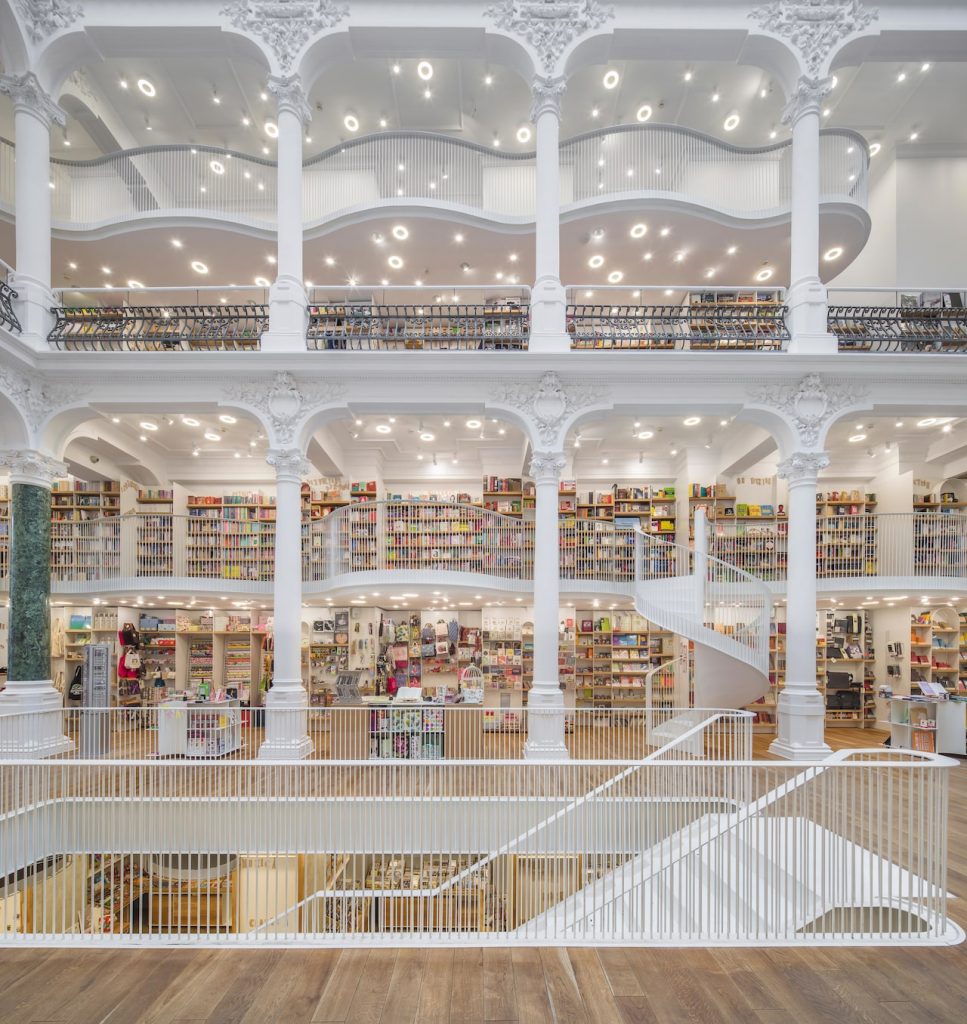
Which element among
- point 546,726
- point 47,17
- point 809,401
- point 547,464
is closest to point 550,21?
Result: point 547,464

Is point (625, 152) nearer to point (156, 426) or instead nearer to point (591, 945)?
point (156, 426)

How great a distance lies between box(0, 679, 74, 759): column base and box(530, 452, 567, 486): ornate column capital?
6.56m

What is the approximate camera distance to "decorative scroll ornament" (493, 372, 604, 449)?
830cm

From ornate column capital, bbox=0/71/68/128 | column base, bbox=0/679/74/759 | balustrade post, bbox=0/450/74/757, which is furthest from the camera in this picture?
ornate column capital, bbox=0/71/68/128

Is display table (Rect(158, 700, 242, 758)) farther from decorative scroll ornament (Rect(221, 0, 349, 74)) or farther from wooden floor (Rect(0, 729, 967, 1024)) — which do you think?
decorative scroll ornament (Rect(221, 0, 349, 74))

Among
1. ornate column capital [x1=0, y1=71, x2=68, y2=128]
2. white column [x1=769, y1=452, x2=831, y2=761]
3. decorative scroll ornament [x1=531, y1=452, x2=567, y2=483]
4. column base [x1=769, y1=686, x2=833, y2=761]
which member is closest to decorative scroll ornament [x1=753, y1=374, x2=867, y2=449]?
white column [x1=769, y1=452, x2=831, y2=761]

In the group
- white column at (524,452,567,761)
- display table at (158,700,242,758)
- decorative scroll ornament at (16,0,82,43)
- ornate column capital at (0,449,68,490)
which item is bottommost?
display table at (158,700,242,758)

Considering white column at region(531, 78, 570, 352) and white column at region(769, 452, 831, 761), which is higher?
white column at region(531, 78, 570, 352)

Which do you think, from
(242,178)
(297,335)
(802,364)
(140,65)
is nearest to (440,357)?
(297,335)

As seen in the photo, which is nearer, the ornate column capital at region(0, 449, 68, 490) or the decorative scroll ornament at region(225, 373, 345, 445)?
the ornate column capital at region(0, 449, 68, 490)

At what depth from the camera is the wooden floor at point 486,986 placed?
3068 millimetres

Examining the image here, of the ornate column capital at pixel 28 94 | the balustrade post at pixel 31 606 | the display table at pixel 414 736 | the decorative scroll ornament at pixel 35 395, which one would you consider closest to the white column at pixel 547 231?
the display table at pixel 414 736

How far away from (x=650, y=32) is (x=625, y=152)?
6.27 feet

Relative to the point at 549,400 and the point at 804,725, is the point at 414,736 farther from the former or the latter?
the point at 804,725
